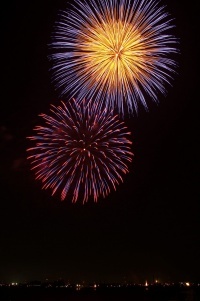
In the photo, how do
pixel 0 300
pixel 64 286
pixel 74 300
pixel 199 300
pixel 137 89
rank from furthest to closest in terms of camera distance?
pixel 64 286 → pixel 74 300 → pixel 0 300 → pixel 199 300 → pixel 137 89

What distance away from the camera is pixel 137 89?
28.9 meters

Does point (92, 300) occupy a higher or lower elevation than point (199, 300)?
higher

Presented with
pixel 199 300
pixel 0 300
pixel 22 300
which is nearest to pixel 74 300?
pixel 22 300

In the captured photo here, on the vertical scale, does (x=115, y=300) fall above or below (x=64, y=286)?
below

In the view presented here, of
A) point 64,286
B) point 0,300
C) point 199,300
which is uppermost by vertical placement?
point 64,286

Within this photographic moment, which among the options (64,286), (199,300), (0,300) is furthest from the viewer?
(64,286)

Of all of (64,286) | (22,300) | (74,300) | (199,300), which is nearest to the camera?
(199,300)

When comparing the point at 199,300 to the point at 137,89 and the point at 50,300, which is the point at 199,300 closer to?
the point at 137,89

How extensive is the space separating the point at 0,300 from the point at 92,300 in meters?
31.2

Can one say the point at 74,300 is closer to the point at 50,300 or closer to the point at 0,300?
the point at 50,300

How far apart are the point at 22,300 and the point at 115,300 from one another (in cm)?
2111

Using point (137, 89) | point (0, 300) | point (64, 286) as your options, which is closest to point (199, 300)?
point (137, 89)

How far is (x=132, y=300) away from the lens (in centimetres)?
10006

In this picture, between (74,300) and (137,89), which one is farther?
(74,300)
